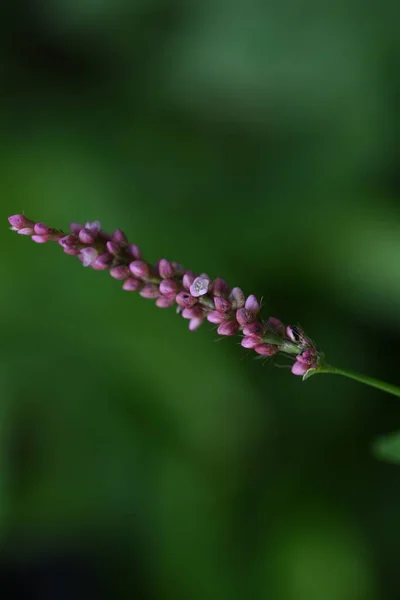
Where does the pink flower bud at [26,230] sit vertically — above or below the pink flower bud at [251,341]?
below

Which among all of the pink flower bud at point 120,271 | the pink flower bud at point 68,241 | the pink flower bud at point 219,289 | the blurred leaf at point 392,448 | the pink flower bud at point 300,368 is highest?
the pink flower bud at point 219,289

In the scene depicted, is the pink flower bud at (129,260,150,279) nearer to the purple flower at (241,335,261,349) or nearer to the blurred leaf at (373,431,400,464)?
the purple flower at (241,335,261,349)

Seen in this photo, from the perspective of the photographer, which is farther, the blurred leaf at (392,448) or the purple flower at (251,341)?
Result: the blurred leaf at (392,448)

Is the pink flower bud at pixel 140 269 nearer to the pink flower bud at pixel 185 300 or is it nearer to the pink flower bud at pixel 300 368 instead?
the pink flower bud at pixel 185 300

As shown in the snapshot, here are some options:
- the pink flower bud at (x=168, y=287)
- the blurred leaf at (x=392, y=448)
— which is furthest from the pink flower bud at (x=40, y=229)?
the blurred leaf at (x=392, y=448)

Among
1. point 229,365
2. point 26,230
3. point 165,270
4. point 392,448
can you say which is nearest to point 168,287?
point 165,270

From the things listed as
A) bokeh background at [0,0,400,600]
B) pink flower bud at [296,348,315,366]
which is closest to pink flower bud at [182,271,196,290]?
pink flower bud at [296,348,315,366]

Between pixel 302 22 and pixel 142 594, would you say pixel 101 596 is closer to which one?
pixel 142 594
